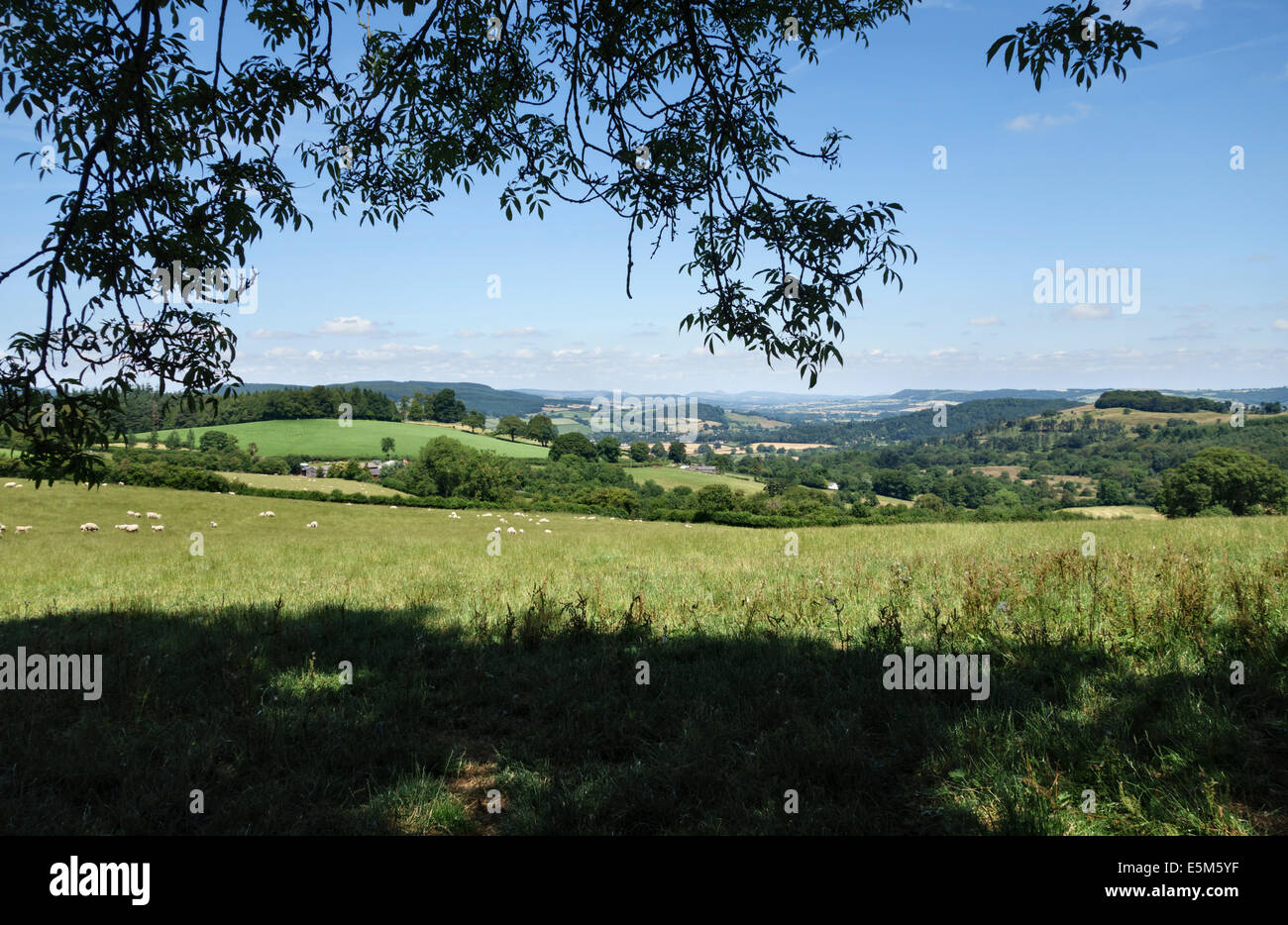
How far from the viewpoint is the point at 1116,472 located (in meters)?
87.5

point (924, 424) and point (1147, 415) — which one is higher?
point (1147, 415)

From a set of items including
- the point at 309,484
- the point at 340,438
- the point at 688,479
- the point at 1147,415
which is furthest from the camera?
the point at 1147,415

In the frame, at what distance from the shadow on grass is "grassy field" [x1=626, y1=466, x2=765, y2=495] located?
67059 millimetres

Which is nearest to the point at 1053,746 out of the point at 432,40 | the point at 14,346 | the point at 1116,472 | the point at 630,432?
the point at 14,346

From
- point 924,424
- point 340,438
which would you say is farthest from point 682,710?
point 924,424

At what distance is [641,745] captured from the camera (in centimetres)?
395

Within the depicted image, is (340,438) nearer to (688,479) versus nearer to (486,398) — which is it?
(688,479)

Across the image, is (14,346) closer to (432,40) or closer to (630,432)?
(432,40)

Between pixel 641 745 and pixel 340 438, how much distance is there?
89308mm

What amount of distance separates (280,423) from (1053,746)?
95674 millimetres

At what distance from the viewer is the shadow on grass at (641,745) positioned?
313cm

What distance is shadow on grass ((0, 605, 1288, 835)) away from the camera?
10.3ft

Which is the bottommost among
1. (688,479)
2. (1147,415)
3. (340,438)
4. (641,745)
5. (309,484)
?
(688,479)

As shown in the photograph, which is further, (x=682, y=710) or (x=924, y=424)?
(x=924, y=424)
